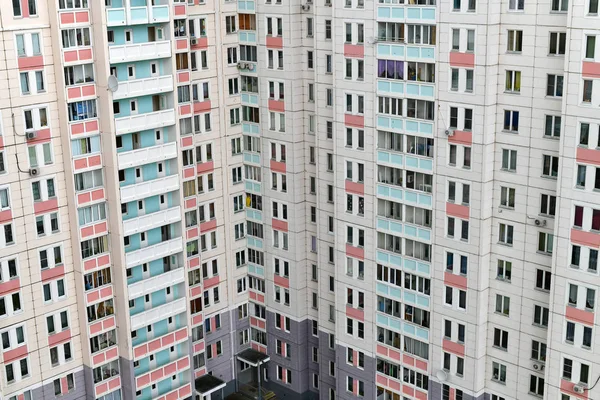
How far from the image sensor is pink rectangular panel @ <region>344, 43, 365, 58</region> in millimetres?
53888

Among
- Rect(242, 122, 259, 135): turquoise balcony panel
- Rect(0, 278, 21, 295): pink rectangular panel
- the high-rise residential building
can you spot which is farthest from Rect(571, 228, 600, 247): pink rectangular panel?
Rect(0, 278, 21, 295): pink rectangular panel

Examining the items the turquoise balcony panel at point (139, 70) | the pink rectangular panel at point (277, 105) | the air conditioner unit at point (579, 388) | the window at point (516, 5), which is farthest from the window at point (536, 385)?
the turquoise balcony panel at point (139, 70)

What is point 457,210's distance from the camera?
51.6m

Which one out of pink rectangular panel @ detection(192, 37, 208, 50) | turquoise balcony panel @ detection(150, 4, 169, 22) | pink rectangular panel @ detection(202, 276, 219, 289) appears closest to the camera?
→ turquoise balcony panel @ detection(150, 4, 169, 22)

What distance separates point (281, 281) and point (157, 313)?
11267 millimetres

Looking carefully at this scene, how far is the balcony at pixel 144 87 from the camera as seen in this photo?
53381mm

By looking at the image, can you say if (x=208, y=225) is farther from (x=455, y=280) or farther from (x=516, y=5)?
(x=516, y=5)

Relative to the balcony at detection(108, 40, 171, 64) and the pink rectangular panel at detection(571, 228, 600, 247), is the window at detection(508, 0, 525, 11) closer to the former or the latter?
the pink rectangular panel at detection(571, 228, 600, 247)

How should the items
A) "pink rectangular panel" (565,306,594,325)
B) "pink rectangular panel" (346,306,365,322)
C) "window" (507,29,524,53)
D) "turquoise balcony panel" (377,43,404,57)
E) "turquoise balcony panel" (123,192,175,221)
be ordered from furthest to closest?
"pink rectangular panel" (346,306,365,322), "turquoise balcony panel" (123,192,175,221), "turquoise balcony panel" (377,43,404,57), "window" (507,29,524,53), "pink rectangular panel" (565,306,594,325)

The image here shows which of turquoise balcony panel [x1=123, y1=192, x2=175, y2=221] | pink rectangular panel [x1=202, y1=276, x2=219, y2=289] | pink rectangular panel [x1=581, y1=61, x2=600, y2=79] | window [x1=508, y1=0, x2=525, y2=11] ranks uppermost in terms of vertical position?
window [x1=508, y1=0, x2=525, y2=11]

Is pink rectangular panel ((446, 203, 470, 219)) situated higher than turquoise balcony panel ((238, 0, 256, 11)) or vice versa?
turquoise balcony panel ((238, 0, 256, 11))

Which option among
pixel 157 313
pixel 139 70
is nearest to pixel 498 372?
pixel 157 313

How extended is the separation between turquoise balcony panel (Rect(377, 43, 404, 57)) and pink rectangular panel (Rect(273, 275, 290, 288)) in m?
20.9

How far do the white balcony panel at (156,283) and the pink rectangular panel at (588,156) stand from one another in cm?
2896
